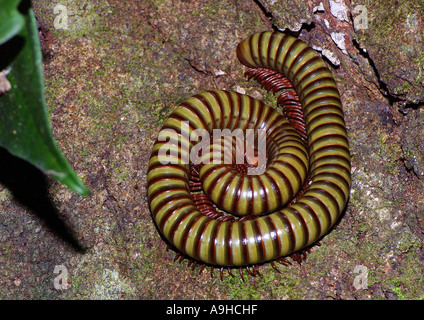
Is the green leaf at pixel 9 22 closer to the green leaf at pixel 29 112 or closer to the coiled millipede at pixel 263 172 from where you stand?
the green leaf at pixel 29 112

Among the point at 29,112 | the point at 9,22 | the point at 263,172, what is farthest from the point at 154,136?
the point at 9,22

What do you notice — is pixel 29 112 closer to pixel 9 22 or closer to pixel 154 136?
pixel 9 22

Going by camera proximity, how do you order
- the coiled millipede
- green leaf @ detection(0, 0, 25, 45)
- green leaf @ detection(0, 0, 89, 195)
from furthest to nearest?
1. the coiled millipede
2. green leaf @ detection(0, 0, 89, 195)
3. green leaf @ detection(0, 0, 25, 45)

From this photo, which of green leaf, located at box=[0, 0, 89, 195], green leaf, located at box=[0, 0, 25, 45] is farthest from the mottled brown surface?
green leaf, located at box=[0, 0, 25, 45]

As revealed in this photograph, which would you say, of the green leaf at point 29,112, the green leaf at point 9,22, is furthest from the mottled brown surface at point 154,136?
the green leaf at point 9,22

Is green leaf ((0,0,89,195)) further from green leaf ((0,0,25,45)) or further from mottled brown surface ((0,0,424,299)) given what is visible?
mottled brown surface ((0,0,424,299))
